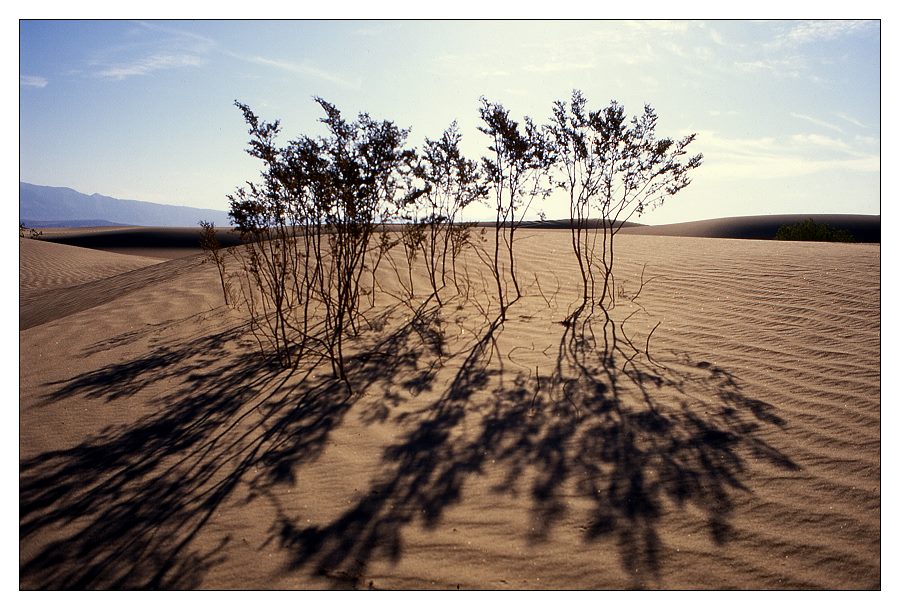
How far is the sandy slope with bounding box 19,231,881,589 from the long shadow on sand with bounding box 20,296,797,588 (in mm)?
17

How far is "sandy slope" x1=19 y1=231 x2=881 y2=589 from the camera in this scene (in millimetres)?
2604

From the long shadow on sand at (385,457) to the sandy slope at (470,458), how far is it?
2 cm

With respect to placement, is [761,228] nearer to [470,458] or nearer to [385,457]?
[470,458]

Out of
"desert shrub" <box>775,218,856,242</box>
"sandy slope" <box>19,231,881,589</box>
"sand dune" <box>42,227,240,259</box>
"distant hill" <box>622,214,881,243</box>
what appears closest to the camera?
"sandy slope" <box>19,231,881,589</box>

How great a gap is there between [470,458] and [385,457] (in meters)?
0.55

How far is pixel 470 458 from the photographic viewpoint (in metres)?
3.50

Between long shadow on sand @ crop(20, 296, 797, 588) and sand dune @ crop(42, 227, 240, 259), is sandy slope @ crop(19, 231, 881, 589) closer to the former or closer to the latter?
long shadow on sand @ crop(20, 296, 797, 588)

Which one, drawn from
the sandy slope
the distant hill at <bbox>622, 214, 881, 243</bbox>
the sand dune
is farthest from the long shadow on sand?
the distant hill at <bbox>622, 214, 881, 243</bbox>

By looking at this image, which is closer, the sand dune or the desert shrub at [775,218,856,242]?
the desert shrub at [775,218,856,242]

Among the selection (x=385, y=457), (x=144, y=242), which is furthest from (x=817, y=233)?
(x=144, y=242)

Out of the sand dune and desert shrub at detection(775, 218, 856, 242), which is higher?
desert shrub at detection(775, 218, 856, 242)

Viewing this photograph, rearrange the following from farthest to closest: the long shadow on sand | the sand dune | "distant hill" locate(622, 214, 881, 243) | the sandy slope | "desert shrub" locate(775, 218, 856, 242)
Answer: "distant hill" locate(622, 214, 881, 243) < the sand dune < "desert shrub" locate(775, 218, 856, 242) < the long shadow on sand < the sandy slope

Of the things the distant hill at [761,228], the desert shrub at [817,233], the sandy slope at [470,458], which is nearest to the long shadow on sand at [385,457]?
the sandy slope at [470,458]

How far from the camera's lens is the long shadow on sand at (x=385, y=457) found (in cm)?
271
